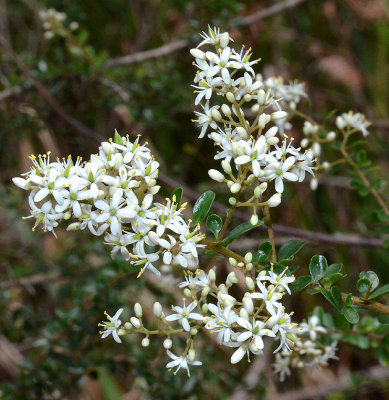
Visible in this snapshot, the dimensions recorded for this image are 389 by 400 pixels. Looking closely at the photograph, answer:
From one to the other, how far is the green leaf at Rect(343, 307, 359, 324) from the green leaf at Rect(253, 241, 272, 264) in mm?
222

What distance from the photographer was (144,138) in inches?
141

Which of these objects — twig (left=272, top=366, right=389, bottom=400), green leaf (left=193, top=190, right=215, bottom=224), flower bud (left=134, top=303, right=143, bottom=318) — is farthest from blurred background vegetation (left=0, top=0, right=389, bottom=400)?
green leaf (left=193, top=190, right=215, bottom=224)

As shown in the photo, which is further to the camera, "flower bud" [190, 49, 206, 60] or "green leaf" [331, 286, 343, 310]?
"flower bud" [190, 49, 206, 60]

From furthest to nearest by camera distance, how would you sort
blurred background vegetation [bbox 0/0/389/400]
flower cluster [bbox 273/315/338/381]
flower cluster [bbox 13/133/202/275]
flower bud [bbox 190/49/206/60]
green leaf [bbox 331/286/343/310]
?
blurred background vegetation [bbox 0/0/389/400]
flower cluster [bbox 273/315/338/381]
flower bud [bbox 190/49/206/60]
green leaf [bbox 331/286/343/310]
flower cluster [bbox 13/133/202/275]

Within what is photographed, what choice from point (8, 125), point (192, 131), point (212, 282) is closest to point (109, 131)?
point (192, 131)

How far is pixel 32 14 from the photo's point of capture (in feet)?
13.2

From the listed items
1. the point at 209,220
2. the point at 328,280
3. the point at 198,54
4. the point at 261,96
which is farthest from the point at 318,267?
the point at 198,54

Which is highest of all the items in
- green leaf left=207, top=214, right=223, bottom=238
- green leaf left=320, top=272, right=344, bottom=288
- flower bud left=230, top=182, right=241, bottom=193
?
flower bud left=230, top=182, right=241, bottom=193

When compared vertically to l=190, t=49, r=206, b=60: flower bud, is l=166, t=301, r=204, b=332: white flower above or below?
below

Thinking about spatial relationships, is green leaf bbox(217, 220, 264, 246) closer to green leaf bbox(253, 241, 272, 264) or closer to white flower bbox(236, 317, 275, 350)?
green leaf bbox(253, 241, 272, 264)

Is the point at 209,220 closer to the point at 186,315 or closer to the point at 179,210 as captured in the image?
the point at 179,210

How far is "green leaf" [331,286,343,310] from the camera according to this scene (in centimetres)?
125

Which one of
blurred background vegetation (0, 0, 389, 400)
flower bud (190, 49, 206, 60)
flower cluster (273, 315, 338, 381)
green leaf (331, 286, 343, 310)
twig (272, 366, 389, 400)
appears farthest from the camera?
twig (272, 366, 389, 400)

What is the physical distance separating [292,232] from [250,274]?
1.08m
